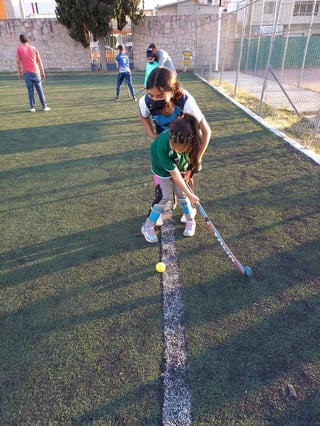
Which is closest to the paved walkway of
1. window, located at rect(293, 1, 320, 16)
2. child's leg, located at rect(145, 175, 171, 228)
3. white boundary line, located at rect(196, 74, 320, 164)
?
white boundary line, located at rect(196, 74, 320, 164)

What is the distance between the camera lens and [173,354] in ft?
→ 6.59

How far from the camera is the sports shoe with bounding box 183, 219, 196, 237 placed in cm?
321

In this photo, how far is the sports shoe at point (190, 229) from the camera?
126 inches

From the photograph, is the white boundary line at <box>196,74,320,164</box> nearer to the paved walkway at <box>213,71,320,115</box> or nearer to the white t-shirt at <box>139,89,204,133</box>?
the paved walkway at <box>213,71,320,115</box>

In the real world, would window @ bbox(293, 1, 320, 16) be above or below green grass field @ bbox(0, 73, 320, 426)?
above

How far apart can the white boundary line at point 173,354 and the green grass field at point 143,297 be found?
5 centimetres

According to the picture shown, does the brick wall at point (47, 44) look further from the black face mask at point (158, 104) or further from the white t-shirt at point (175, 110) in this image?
the black face mask at point (158, 104)

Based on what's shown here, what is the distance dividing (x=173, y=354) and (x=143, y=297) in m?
0.57

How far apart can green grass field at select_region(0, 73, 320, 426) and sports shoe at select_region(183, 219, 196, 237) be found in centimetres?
9

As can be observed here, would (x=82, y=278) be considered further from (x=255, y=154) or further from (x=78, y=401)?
(x=255, y=154)

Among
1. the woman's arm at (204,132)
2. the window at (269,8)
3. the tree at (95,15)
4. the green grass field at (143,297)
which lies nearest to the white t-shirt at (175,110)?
the woman's arm at (204,132)

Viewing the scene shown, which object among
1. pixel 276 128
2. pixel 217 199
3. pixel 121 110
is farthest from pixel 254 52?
pixel 217 199

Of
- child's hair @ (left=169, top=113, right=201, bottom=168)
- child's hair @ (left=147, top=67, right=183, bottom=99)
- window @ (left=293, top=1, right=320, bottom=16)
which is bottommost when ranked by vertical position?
child's hair @ (left=169, top=113, right=201, bottom=168)

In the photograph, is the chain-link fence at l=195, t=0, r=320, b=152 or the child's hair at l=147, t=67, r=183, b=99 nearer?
the child's hair at l=147, t=67, r=183, b=99
